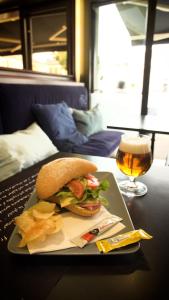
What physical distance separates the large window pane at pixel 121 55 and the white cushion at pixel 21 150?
239cm

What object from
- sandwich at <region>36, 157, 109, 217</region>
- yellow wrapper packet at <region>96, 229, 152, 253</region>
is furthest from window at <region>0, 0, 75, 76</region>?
yellow wrapper packet at <region>96, 229, 152, 253</region>

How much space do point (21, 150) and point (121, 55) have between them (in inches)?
118

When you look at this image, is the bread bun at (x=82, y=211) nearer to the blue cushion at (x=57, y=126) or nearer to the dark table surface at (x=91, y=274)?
the dark table surface at (x=91, y=274)

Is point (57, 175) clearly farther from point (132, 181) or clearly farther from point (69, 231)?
point (132, 181)

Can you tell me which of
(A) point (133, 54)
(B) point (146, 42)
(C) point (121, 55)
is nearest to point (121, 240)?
(B) point (146, 42)

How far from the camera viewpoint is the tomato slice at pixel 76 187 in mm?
628

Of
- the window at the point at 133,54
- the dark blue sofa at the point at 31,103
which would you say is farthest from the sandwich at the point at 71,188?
the window at the point at 133,54

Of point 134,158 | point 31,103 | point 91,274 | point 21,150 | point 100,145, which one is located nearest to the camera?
point 91,274

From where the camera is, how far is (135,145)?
0.78 m

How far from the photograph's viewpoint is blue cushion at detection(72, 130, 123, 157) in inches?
85.0

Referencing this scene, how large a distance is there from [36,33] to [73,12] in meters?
0.69

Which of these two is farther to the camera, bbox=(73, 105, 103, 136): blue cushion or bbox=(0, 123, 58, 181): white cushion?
bbox=(73, 105, 103, 136): blue cushion

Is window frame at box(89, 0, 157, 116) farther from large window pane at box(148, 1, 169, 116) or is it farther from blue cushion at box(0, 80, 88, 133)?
blue cushion at box(0, 80, 88, 133)

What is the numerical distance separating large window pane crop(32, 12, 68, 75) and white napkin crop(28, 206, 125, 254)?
311 cm
